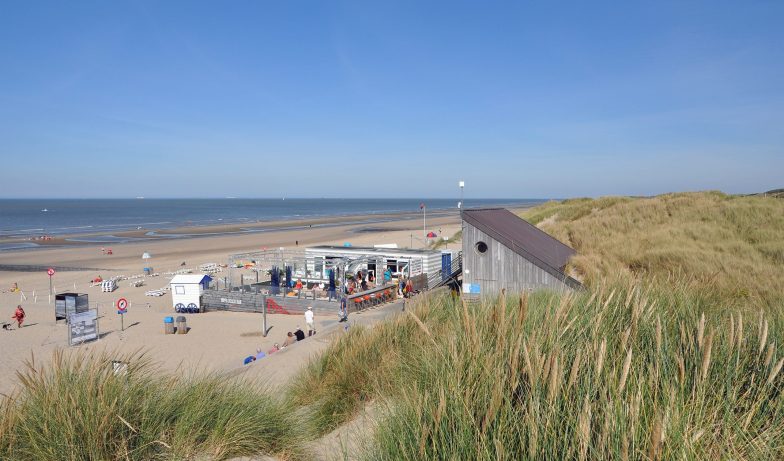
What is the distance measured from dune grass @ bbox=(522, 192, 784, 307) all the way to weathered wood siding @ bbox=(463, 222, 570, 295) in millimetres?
1420

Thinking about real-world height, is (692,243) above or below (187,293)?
above

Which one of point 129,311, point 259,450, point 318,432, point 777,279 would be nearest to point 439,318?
point 318,432

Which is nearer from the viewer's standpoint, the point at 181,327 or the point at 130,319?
the point at 181,327

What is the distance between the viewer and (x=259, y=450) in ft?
13.3

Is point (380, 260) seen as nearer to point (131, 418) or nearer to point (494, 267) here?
point (494, 267)

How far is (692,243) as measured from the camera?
16094mm

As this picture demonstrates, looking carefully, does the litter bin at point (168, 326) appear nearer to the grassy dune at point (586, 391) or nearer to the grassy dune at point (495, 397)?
the grassy dune at point (495, 397)

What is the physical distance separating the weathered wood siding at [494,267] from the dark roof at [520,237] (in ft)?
0.55

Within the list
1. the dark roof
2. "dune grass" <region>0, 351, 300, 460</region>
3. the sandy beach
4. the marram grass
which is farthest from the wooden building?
"dune grass" <region>0, 351, 300, 460</region>

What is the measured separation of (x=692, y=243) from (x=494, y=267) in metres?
7.34

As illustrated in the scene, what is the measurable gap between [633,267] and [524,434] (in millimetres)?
13178

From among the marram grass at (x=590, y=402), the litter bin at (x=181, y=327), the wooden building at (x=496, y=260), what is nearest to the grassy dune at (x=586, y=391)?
the marram grass at (x=590, y=402)

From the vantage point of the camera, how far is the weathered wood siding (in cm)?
1284

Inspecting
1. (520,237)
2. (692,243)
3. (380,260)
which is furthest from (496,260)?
(380,260)
